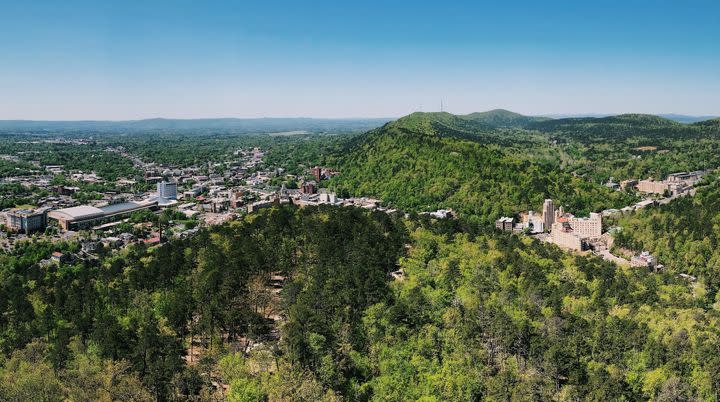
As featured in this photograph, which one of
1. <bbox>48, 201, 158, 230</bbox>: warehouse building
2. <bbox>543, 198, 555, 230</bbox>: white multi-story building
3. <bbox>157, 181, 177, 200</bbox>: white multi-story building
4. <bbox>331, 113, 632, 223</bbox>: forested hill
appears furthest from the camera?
<bbox>157, 181, 177, 200</bbox>: white multi-story building

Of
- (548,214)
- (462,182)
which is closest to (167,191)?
(462,182)

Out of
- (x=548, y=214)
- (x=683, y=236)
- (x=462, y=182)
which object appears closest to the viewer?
(x=683, y=236)

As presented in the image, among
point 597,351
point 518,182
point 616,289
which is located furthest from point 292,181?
point 597,351

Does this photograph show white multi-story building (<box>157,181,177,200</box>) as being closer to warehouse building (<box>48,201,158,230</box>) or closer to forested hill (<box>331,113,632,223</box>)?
warehouse building (<box>48,201,158,230</box>)

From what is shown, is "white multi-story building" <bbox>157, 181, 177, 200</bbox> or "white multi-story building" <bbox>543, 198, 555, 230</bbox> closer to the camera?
"white multi-story building" <bbox>543, 198, 555, 230</bbox>

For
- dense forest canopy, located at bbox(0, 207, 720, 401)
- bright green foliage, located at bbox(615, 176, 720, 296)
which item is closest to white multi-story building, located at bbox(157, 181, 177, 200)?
dense forest canopy, located at bbox(0, 207, 720, 401)

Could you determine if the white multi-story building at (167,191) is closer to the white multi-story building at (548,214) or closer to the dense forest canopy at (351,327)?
the dense forest canopy at (351,327)

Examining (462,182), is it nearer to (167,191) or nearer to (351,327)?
(167,191)

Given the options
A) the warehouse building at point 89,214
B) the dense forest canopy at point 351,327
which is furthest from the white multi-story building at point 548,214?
the warehouse building at point 89,214

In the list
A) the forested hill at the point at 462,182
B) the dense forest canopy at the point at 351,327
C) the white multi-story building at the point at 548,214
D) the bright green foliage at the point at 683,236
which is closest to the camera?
the dense forest canopy at the point at 351,327

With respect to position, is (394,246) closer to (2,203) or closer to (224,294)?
(224,294)

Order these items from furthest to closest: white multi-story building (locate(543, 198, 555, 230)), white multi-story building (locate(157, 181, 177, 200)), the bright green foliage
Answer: white multi-story building (locate(157, 181, 177, 200)), white multi-story building (locate(543, 198, 555, 230)), the bright green foliage

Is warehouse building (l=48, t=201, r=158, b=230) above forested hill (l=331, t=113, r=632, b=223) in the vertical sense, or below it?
below

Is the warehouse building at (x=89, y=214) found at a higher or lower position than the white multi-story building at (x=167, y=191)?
lower
